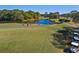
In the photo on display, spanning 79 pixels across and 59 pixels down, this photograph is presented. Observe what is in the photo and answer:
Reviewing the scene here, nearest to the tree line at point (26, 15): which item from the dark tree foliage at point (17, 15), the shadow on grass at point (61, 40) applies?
the dark tree foliage at point (17, 15)

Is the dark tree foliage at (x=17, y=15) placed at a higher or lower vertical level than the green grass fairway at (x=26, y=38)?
higher

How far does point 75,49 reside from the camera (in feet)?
8.39

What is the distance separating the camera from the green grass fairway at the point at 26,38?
2.54 meters

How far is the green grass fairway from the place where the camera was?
254cm

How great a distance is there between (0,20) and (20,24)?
169 mm

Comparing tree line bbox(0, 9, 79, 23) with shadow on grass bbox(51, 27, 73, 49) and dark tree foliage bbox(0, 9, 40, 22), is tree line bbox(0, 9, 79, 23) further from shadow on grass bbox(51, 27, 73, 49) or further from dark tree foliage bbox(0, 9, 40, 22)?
shadow on grass bbox(51, 27, 73, 49)

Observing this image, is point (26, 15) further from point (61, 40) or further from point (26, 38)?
point (61, 40)

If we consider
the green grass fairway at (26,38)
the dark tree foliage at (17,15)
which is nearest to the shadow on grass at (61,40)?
the green grass fairway at (26,38)

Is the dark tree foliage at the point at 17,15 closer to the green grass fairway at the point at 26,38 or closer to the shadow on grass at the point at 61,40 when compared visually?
the green grass fairway at the point at 26,38

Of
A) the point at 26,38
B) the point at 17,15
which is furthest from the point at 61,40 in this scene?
the point at 17,15

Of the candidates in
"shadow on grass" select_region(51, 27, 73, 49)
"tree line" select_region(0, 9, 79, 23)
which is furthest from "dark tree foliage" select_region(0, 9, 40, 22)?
"shadow on grass" select_region(51, 27, 73, 49)
